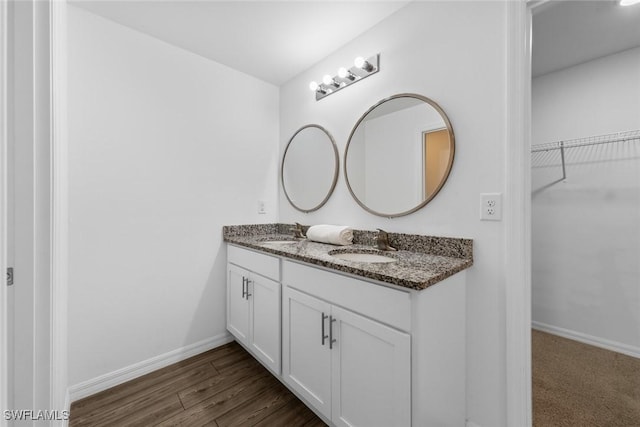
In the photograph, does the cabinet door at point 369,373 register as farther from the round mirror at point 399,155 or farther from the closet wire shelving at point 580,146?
the closet wire shelving at point 580,146

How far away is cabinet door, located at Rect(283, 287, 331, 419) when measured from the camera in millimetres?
1298

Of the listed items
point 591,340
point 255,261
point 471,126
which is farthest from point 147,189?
point 591,340

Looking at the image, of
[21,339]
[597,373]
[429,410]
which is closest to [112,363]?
[21,339]

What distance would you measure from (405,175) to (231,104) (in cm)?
155

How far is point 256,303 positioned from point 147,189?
1.06m

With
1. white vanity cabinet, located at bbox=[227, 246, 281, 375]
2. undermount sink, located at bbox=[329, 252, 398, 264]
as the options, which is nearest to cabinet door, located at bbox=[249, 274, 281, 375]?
white vanity cabinet, located at bbox=[227, 246, 281, 375]

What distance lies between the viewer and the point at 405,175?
160 centimetres

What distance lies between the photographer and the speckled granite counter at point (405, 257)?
40.3 inches

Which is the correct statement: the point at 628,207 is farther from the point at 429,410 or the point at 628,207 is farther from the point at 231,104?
the point at 231,104

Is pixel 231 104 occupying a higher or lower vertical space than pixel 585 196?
higher

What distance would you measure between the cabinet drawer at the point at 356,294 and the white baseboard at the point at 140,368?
1098 millimetres

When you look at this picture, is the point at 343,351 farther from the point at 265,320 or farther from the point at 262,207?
the point at 262,207

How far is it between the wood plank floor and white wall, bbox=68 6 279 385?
7.4 inches

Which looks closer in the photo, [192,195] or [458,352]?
[458,352]
